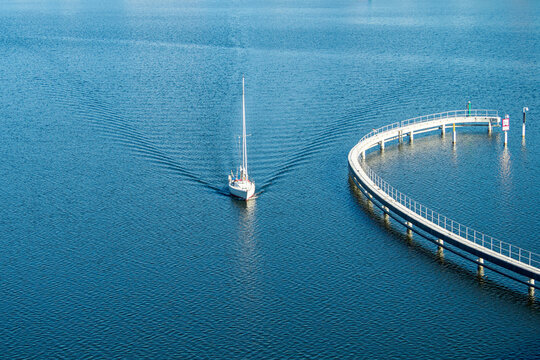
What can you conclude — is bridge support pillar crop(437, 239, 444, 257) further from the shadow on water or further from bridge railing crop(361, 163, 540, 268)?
bridge railing crop(361, 163, 540, 268)

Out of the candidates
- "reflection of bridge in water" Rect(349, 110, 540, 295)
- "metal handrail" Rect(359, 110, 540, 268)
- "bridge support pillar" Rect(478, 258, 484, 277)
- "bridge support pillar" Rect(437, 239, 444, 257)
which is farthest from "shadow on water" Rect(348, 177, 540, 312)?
"metal handrail" Rect(359, 110, 540, 268)

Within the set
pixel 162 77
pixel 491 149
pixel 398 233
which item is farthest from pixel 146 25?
pixel 398 233

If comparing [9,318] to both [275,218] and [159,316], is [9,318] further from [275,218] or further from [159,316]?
[275,218]

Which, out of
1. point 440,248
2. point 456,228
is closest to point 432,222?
point 456,228

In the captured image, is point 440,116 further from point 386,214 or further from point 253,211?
point 253,211

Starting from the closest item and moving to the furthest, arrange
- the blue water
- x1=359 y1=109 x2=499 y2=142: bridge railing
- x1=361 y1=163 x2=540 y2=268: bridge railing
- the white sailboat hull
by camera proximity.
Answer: the blue water < x1=361 y1=163 x2=540 y2=268: bridge railing < the white sailboat hull < x1=359 y1=109 x2=499 y2=142: bridge railing
